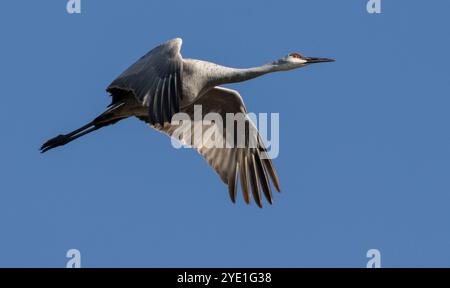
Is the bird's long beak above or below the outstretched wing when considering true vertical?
above

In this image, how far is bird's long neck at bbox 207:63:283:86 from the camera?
56.9ft

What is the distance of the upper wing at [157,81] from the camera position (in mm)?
16219

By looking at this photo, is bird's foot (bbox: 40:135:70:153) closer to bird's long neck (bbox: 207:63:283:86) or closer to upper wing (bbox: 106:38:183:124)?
upper wing (bbox: 106:38:183:124)

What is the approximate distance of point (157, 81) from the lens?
1661 cm

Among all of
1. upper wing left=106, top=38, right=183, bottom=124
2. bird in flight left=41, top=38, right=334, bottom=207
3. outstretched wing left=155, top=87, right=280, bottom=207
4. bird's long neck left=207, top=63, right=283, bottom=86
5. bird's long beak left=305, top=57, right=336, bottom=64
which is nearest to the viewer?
upper wing left=106, top=38, right=183, bottom=124

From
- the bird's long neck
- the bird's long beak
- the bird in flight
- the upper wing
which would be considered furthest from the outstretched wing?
the upper wing

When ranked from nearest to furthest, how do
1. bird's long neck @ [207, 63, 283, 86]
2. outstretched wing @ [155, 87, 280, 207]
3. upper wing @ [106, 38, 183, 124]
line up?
1. upper wing @ [106, 38, 183, 124]
2. bird's long neck @ [207, 63, 283, 86]
3. outstretched wing @ [155, 87, 280, 207]

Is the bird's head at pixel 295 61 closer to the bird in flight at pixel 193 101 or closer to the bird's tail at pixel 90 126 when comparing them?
the bird in flight at pixel 193 101

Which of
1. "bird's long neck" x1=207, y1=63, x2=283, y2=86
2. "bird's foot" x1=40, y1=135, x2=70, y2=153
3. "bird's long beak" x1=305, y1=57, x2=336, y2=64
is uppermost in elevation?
"bird's long beak" x1=305, y1=57, x2=336, y2=64

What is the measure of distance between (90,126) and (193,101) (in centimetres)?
174

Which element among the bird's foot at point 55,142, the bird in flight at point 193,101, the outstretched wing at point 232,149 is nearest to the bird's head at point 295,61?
the bird in flight at point 193,101

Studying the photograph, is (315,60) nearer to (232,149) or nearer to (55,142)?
(232,149)
